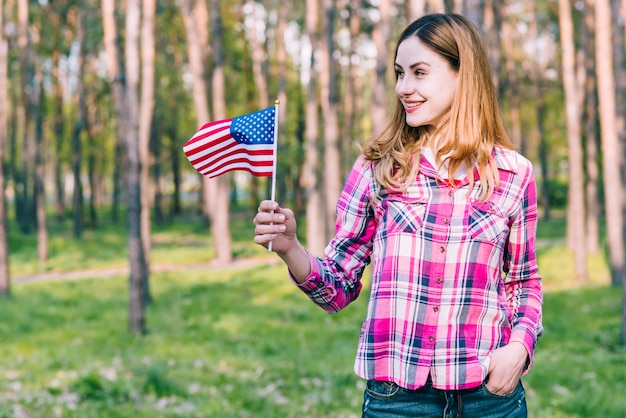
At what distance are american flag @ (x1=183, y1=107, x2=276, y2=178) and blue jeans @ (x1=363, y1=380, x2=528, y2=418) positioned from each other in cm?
84

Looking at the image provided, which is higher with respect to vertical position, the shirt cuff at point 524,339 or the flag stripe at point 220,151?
the flag stripe at point 220,151

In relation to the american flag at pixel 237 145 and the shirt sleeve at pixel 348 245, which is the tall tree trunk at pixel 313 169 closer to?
the american flag at pixel 237 145

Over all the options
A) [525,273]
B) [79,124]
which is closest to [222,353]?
[525,273]

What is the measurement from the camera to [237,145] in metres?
2.66

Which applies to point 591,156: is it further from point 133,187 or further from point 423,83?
point 423,83

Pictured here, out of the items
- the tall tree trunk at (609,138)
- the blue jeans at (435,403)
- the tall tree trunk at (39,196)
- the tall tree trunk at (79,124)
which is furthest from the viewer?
the tall tree trunk at (79,124)

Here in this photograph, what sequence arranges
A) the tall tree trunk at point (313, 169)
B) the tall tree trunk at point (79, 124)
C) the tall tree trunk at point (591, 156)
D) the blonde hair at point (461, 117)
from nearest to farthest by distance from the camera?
the blonde hair at point (461, 117), the tall tree trunk at point (591, 156), the tall tree trunk at point (313, 169), the tall tree trunk at point (79, 124)

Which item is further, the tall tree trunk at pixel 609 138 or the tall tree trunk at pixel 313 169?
the tall tree trunk at pixel 313 169

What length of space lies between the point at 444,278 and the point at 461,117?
51cm

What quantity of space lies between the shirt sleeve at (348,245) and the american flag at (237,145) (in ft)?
0.99

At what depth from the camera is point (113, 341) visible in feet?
32.4

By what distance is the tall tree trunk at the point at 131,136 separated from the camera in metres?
10.1

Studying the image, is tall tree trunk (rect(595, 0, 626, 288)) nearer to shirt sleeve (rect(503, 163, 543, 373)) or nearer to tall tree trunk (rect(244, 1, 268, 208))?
shirt sleeve (rect(503, 163, 543, 373))

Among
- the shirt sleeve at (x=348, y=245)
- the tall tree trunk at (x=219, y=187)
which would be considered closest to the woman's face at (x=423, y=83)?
the shirt sleeve at (x=348, y=245)
